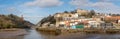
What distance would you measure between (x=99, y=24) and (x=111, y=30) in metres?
13.3

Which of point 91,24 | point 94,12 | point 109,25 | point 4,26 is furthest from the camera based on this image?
point 94,12

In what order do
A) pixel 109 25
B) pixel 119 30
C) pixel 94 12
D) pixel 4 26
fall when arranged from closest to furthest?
pixel 119 30 < pixel 109 25 < pixel 4 26 < pixel 94 12

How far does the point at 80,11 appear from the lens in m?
129

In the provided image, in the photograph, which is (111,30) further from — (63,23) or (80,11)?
(80,11)

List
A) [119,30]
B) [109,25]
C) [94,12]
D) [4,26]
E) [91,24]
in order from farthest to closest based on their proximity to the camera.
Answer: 1. [94,12]
2. [4,26]
3. [91,24]
4. [109,25]
5. [119,30]

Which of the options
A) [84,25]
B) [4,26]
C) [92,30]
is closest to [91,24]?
[84,25]

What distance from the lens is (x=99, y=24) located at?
83.6 meters

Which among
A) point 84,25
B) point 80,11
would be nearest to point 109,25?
point 84,25

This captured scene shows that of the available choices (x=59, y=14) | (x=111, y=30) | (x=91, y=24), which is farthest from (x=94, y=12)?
(x=111, y=30)

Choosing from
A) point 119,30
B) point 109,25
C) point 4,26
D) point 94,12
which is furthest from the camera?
point 94,12

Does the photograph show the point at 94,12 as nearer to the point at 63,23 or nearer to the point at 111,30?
the point at 63,23

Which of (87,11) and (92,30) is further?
(87,11)

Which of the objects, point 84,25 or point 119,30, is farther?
point 84,25

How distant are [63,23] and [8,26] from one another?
2023cm
